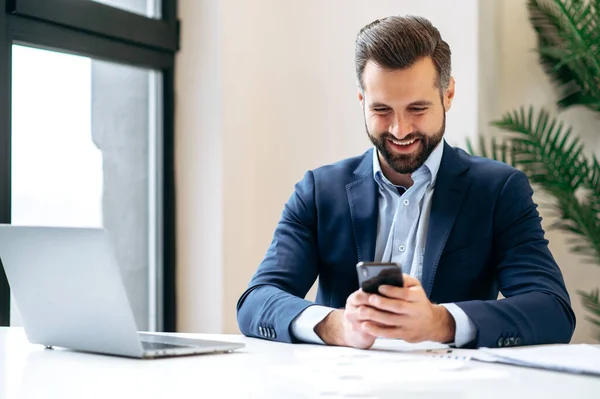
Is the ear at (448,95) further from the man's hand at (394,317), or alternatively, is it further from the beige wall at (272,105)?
the beige wall at (272,105)

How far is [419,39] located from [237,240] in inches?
75.5

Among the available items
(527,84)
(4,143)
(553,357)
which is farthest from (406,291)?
(527,84)

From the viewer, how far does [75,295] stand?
1.57 metres

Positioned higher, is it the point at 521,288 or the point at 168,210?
the point at 168,210

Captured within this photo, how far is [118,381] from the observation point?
4.23 feet

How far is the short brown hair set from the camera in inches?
83.7

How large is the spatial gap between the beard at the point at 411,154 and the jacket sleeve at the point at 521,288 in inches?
8.8

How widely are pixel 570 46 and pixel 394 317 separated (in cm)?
221

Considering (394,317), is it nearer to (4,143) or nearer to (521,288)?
(521,288)

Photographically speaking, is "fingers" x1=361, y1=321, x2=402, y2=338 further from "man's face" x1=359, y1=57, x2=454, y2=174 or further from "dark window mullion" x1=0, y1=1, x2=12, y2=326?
"dark window mullion" x1=0, y1=1, x2=12, y2=326

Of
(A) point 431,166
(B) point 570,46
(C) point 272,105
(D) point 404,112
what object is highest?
(B) point 570,46

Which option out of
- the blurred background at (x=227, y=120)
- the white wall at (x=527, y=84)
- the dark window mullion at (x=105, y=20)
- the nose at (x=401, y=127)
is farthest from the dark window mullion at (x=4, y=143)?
the white wall at (x=527, y=84)

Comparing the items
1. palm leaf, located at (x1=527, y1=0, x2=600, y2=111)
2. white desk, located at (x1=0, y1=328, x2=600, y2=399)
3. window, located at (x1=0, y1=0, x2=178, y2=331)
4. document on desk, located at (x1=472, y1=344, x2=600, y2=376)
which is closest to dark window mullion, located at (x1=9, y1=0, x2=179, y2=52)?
window, located at (x1=0, y1=0, x2=178, y2=331)

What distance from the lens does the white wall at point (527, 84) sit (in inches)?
147
